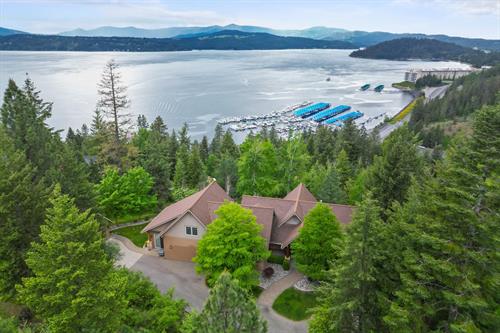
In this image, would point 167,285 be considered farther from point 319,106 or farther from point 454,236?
point 319,106

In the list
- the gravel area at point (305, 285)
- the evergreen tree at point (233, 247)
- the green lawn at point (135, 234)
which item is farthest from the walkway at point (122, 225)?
the gravel area at point (305, 285)

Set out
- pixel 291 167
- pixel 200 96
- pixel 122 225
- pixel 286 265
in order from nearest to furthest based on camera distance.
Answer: pixel 286 265
pixel 122 225
pixel 291 167
pixel 200 96

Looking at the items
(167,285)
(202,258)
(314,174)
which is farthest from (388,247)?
(314,174)

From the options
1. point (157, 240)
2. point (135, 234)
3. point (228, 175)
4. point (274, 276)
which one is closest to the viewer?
point (274, 276)

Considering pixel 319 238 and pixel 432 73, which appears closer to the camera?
pixel 319 238

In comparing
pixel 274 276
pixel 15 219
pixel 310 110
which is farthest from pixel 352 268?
pixel 310 110

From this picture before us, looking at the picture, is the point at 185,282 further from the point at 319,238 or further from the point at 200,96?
the point at 200,96

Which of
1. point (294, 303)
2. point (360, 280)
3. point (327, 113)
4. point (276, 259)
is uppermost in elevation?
point (360, 280)
